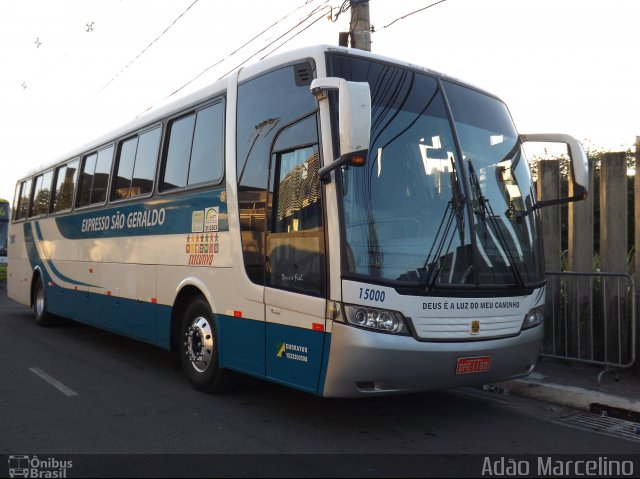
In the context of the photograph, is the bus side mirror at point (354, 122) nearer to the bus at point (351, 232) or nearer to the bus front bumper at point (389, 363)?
the bus at point (351, 232)

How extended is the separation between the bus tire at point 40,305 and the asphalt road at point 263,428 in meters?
4.56

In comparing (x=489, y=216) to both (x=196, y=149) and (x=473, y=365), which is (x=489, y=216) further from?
(x=196, y=149)

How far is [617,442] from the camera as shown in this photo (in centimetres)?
532

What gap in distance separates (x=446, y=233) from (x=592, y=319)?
3.50 metres

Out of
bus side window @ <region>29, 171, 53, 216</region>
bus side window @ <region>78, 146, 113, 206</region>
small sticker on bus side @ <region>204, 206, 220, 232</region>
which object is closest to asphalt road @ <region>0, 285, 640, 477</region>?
small sticker on bus side @ <region>204, 206, 220, 232</region>

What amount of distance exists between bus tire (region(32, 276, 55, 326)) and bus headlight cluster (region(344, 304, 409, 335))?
29.5 ft

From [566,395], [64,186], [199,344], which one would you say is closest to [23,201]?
[64,186]

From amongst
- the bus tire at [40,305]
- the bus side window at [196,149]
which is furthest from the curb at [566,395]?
the bus tire at [40,305]

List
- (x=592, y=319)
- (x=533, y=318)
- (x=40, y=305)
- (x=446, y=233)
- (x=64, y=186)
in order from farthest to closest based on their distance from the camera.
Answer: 1. (x=40, y=305)
2. (x=64, y=186)
3. (x=592, y=319)
4. (x=533, y=318)
5. (x=446, y=233)

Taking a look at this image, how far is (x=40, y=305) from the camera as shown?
40.9 ft

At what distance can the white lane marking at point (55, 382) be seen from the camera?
6.71 m

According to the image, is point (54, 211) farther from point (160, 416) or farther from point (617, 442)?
point (617, 442)

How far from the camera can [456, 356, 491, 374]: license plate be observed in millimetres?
5227

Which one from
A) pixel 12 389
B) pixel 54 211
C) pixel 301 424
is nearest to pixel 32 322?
pixel 54 211
